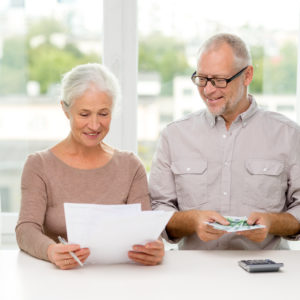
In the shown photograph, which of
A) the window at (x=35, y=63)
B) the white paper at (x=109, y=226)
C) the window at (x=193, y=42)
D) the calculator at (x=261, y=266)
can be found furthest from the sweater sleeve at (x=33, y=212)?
the window at (x=193, y=42)

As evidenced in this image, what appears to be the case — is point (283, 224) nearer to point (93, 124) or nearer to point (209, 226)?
point (209, 226)

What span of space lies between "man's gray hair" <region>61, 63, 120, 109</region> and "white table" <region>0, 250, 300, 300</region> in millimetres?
669

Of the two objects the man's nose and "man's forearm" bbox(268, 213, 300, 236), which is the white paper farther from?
the man's nose

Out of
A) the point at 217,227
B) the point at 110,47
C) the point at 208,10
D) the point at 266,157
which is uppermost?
the point at 208,10

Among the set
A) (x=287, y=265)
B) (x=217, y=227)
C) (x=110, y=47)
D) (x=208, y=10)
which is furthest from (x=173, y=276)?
(x=208, y=10)

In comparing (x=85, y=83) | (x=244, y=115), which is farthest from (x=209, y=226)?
(x=85, y=83)

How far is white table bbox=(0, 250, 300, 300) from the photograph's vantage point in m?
1.41

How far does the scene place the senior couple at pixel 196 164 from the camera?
2.03 meters

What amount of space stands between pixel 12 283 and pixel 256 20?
6.91 ft

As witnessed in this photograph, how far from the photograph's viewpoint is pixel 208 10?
2.90 meters

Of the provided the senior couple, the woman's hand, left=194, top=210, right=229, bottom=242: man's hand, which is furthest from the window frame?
the woman's hand

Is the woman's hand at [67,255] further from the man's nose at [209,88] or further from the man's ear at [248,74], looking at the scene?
the man's ear at [248,74]

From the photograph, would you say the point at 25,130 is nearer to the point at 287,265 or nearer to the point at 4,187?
the point at 4,187

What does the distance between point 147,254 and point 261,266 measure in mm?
376
